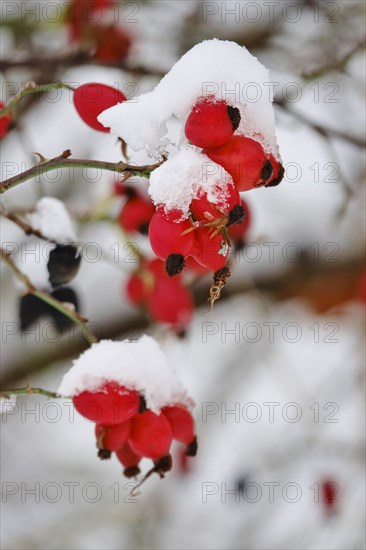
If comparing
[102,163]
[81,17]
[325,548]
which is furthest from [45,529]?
[102,163]

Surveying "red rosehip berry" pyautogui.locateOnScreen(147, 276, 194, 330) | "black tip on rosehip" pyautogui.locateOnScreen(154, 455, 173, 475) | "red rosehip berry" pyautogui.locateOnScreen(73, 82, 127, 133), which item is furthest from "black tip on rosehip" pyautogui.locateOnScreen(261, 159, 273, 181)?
"red rosehip berry" pyautogui.locateOnScreen(147, 276, 194, 330)

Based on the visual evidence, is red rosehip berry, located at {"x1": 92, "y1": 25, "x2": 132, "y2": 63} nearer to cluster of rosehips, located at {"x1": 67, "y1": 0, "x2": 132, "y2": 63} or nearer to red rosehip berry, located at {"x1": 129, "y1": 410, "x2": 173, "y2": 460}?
cluster of rosehips, located at {"x1": 67, "y1": 0, "x2": 132, "y2": 63}

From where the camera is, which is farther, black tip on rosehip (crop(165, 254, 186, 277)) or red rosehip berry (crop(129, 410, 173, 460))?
red rosehip berry (crop(129, 410, 173, 460))

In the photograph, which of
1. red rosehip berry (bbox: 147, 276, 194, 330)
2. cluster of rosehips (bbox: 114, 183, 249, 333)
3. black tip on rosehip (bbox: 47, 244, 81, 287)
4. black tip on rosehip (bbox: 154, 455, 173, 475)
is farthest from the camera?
red rosehip berry (bbox: 147, 276, 194, 330)

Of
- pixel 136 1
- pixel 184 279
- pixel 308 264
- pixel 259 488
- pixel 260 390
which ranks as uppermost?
pixel 136 1

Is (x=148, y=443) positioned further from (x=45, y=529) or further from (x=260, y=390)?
(x=260, y=390)

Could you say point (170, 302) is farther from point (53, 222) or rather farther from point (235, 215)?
point (235, 215)

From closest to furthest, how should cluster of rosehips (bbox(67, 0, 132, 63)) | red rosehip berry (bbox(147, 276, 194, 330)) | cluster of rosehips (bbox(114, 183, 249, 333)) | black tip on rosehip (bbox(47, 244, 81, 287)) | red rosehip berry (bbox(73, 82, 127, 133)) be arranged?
red rosehip berry (bbox(73, 82, 127, 133))
black tip on rosehip (bbox(47, 244, 81, 287))
cluster of rosehips (bbox(114, 183, 249, 333))
red rosehip berry (bbox(147, 276, 194, 330))
cluster of rosehips (bbox(67, 0, 132, 63))

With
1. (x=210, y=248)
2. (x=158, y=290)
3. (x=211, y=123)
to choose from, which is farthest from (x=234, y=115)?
(x=158, y=290)

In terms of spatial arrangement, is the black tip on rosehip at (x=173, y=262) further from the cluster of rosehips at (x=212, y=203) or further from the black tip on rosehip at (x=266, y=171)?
the black tip on rosehip at (x=266, y=171)
